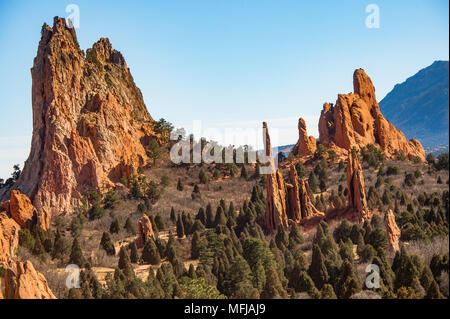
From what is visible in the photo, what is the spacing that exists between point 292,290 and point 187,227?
A: 18.4 meters

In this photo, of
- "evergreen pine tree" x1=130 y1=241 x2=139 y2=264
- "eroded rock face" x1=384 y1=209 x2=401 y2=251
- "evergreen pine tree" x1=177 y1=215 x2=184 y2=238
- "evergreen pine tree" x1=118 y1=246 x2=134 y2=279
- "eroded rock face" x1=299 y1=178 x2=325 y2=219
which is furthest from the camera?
"eroded rock face" x1=299 y1=178 x2=325 y2=219

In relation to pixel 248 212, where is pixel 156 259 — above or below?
below

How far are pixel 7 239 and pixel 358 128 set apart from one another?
53.9m

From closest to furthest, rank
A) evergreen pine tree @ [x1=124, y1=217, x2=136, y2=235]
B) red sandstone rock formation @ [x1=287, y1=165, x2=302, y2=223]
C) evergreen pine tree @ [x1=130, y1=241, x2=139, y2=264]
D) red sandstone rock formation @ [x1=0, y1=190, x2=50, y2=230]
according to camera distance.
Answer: evergreen pine tree @ [x1=130, y1=241, x2=139, y2=264] < red sandstone rock formation @ [x1=0, y1=190, x2=50, y2=230] < evergreen pine tree @ [x1=124, y1=217, x2=136, y2=235] < red sandstone rock formation @ [x1=287, y1=165, x2=302, y2=223]

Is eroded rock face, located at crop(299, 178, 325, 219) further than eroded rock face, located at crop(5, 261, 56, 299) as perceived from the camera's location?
Yes

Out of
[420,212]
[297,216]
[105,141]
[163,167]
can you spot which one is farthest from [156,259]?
[163,167]

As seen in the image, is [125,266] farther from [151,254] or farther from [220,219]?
[220,219]

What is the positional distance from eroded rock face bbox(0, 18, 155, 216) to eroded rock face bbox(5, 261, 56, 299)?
31.7 m

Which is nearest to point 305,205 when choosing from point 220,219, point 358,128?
point 220,219

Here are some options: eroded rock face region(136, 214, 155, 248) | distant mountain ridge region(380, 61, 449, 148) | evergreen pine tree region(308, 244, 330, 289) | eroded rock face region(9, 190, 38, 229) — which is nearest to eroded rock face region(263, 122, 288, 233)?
eroded rock face region(136, 214, 155, 248)

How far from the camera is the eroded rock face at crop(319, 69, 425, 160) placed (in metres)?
67.5

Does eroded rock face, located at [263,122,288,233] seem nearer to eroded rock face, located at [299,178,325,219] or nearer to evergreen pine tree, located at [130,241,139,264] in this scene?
eroded rock face, located at [299,178,325,219]
